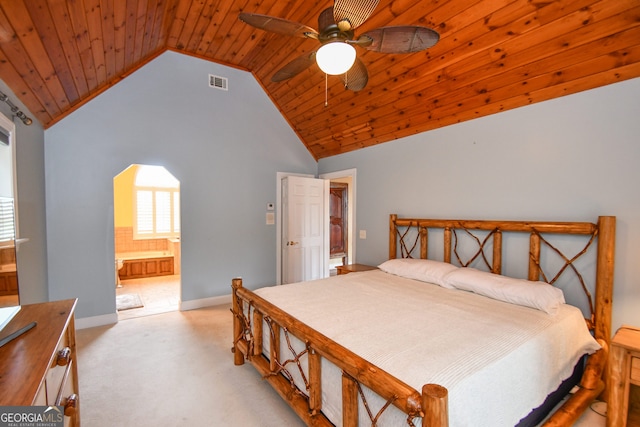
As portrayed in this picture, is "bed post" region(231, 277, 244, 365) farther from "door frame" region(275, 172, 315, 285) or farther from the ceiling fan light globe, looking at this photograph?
"door frame" region(275, 172, 315, 285)

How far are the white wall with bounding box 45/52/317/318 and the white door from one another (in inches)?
10.9

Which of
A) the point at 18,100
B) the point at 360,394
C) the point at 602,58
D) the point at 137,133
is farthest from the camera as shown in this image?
the point at 137,133

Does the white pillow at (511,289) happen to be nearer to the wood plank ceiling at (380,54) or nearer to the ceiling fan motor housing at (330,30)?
the wood plank ceiling at (380,54)

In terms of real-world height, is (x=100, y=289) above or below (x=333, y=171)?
below

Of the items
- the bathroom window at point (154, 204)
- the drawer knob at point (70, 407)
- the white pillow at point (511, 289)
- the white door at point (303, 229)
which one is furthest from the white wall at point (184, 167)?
the white pillow at point (511, 289)

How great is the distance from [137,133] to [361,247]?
3.54m

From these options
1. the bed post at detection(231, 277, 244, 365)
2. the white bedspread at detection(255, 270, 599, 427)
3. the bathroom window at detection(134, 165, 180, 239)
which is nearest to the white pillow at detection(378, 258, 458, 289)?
the white bedspread at detection(255, 270, 599, 427)

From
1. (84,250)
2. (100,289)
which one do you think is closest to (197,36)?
(84,250)

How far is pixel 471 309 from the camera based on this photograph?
217 cm

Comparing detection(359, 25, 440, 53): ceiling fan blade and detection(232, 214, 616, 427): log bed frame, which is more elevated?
detection(359, 25, 440, 53): ceiling fan blade

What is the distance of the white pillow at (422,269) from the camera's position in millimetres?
2895

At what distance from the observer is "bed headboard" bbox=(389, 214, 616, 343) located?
217 cm

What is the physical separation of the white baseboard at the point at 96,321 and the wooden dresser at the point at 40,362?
7.10 ft

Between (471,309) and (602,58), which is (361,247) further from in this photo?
(602,58)
